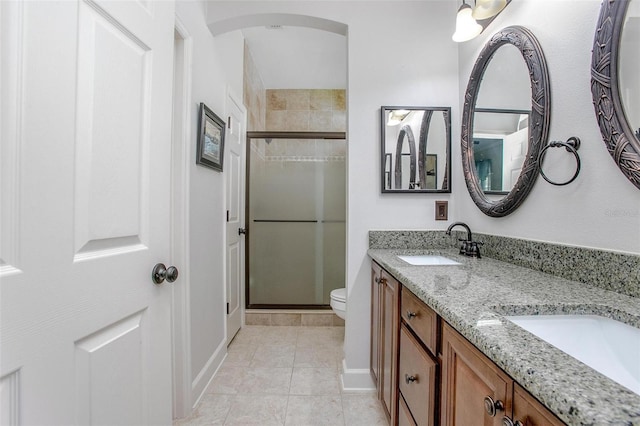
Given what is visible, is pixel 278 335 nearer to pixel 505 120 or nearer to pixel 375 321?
pixel 375 321

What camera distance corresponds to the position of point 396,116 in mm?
1658

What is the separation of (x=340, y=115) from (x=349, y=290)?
2.52m

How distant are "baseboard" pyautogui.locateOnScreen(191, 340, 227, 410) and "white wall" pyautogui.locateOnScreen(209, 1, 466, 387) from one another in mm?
884

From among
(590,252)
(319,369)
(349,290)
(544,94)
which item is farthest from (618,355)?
(319,369)

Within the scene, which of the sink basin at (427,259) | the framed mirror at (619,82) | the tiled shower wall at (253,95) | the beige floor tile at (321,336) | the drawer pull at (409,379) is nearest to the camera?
the framed mirror at (619,82)

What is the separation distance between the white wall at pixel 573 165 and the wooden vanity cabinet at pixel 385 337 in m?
0.63

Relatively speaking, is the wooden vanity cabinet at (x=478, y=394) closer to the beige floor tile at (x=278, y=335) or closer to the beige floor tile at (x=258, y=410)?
the beige floor tile at (x=258, y=410)

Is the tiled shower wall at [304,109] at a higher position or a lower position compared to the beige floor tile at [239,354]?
higher

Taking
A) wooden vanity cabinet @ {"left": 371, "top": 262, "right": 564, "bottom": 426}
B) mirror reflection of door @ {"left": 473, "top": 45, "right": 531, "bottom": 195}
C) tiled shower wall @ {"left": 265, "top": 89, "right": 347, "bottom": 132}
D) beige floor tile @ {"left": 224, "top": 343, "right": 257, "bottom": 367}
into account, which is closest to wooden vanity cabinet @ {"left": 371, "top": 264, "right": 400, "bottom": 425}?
wooden vanity cabinet @ {"left": 371, "top": 262, "right": 564, "bottom": 426}

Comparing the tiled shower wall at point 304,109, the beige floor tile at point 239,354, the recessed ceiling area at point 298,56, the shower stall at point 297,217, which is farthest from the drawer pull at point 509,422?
the tiled shower wall at point 304,109

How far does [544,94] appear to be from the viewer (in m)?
1.03

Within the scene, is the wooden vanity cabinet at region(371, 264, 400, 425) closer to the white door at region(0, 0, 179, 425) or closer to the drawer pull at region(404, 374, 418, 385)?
the drawer pull at region(404, 374, 418, 385)

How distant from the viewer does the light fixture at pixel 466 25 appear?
4.17ft

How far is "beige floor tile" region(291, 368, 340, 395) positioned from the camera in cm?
163
